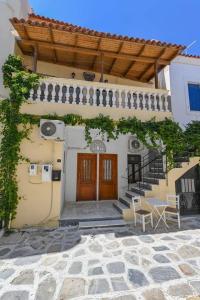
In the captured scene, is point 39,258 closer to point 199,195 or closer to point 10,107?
point 10,107

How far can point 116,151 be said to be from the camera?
37.7 feet

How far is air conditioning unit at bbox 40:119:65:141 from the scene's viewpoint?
6.70 meters

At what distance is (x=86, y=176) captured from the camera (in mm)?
11016

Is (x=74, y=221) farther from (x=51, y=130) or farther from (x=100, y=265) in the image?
(x=51, y=130)

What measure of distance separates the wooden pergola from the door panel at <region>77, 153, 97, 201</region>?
200 inches

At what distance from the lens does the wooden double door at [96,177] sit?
1088 cm

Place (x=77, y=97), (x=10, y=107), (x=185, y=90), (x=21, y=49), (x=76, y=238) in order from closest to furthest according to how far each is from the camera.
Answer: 1. (x=76, y=238)
2. (x=10, y=107)
3. (x=77, y=97)
4. (x=21, y=49)
5. (x=185, y=90)

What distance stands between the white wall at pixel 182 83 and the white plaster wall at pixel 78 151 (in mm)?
3036

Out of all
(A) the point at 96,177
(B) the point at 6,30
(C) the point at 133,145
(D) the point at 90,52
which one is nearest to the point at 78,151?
(A) the point at 96,177

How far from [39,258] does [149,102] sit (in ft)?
22.6

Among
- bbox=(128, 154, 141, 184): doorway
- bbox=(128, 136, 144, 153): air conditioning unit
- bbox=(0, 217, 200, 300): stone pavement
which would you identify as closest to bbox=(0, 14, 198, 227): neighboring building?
bbox=(0, 217, 200, 300): stone pavement

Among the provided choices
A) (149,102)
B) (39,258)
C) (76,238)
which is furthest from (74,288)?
(149,102)

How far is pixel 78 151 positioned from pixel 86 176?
155cm

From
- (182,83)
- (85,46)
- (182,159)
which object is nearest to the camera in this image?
(85,46)
